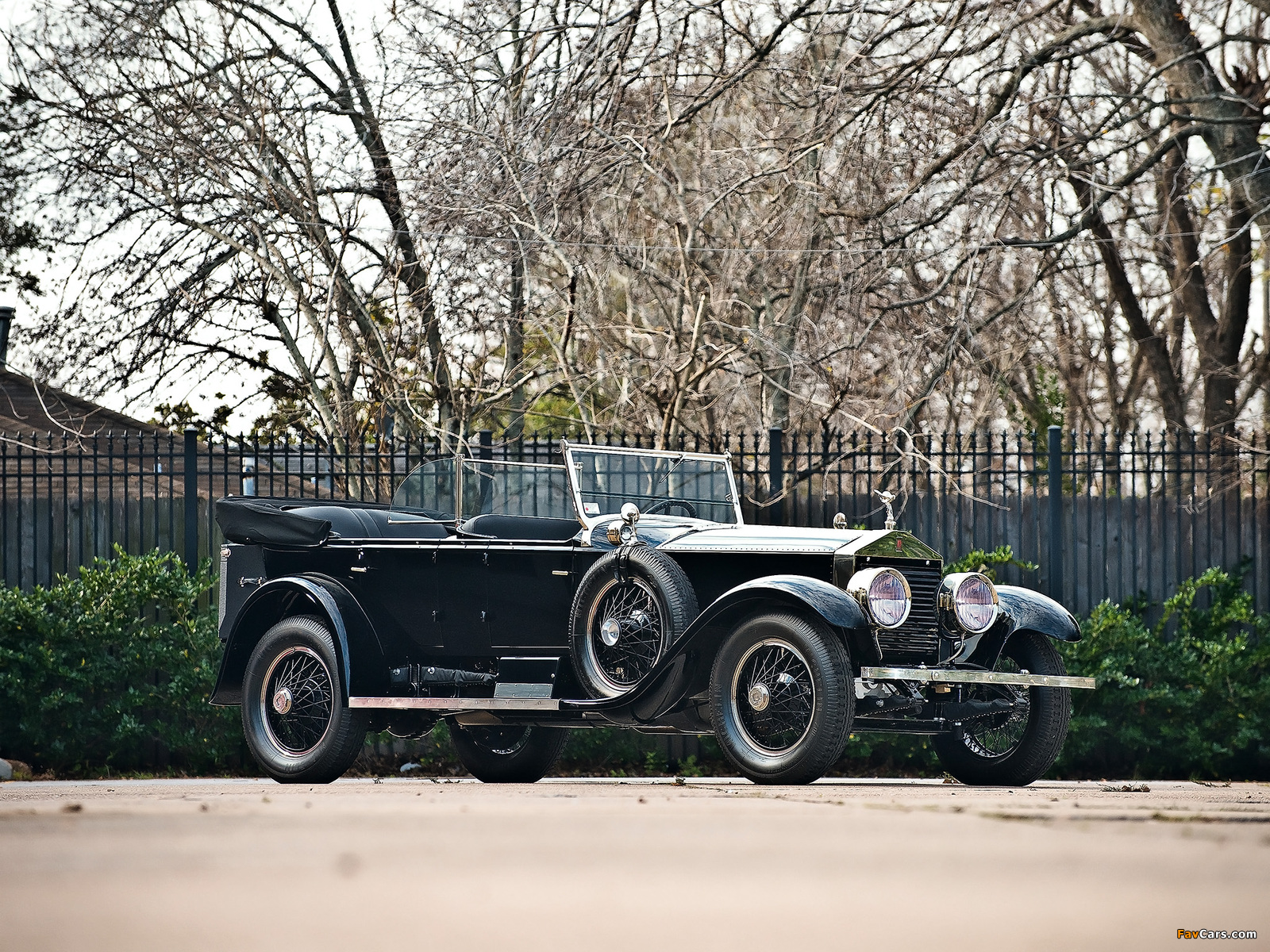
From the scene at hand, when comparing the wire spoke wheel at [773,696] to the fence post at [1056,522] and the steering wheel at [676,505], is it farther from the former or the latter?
the fence post at [1056,522]

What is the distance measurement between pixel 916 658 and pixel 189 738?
610 cm

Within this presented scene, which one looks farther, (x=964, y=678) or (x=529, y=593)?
(x=529, y=593)

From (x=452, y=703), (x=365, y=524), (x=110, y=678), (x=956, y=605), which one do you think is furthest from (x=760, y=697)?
(x=110, y=678)

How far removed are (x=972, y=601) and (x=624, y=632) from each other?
166 centimetres

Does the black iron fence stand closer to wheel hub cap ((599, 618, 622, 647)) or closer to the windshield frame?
the windshield frame

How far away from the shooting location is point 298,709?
26.0 feet

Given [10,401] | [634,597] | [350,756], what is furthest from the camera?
[10,401]

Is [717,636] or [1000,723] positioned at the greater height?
[717,636]

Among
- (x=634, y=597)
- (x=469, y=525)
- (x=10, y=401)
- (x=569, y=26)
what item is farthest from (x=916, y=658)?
(x=10, y=401)

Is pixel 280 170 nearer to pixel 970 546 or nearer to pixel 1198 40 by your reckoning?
pixel 970 546

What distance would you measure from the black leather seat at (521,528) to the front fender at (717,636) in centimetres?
105

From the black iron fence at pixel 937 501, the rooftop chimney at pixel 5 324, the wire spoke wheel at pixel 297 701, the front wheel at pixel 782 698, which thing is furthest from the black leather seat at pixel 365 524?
the rooftop chimney at pixel 5 324

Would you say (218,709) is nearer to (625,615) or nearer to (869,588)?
(625,615)

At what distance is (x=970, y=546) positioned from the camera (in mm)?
11852
